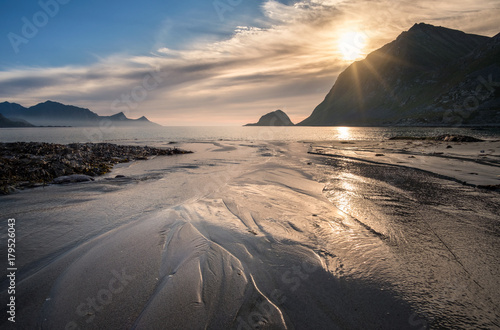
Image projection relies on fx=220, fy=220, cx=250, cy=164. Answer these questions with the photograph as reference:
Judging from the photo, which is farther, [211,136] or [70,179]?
[211,136]

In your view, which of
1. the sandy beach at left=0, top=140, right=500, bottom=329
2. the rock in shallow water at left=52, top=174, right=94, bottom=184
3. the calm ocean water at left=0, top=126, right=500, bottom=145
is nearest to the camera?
the sandy beach at left=0, top=140, right=500, bottom=329

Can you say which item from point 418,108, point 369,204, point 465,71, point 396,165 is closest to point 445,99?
point 418,108

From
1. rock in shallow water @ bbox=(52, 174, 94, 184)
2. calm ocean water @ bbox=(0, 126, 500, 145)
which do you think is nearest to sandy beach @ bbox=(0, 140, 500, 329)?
rock in shallow water @ bbox=(52, 174, 94, 184)

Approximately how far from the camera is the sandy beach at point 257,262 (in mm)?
3113

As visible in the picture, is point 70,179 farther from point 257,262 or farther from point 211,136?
point 211,136

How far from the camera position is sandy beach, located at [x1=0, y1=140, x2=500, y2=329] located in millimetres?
3113

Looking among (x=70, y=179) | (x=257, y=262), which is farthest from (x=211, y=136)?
(x=257, y=262)

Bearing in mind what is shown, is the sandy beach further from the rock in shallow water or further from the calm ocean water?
the calm ocean water

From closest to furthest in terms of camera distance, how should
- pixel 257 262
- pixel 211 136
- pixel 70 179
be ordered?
pixel 257 262
pixel 70 179
pixel 211 136

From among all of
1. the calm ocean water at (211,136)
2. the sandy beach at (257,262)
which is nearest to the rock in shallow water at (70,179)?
the sandy beach at (257,262)

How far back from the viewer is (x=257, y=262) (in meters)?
4.50

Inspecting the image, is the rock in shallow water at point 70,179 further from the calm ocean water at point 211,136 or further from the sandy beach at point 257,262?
the calm ocean water at point 211,136

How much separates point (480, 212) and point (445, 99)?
233 meters

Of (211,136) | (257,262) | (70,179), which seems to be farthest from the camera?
(211,136)
